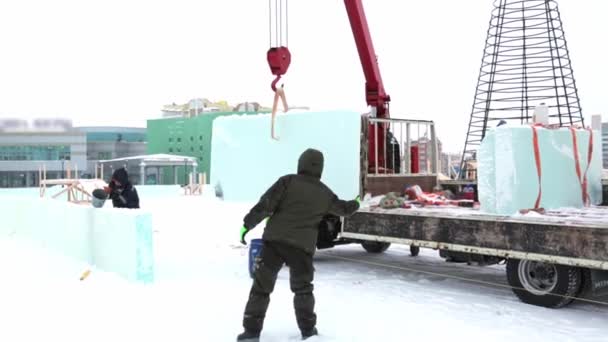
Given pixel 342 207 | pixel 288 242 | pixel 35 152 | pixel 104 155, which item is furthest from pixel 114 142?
pixel 288 242

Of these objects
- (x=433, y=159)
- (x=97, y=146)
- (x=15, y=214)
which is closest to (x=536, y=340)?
(x=433, y=159)

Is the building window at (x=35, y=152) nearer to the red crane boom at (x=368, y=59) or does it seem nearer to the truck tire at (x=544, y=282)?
the red crane boom at (x=368, y=59)

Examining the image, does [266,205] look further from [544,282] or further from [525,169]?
[525,169]

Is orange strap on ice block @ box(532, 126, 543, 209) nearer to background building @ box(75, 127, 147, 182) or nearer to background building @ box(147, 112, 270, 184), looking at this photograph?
background building @ box(147, 112, 270, 184)

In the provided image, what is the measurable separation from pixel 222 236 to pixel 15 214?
195 inches

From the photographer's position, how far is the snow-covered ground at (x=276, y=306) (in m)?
5.62

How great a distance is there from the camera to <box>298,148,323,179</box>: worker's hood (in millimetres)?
5309

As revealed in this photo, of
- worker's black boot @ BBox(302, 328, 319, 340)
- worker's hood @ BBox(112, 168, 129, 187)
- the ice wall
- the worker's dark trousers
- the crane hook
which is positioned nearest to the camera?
the worker's dark trousers

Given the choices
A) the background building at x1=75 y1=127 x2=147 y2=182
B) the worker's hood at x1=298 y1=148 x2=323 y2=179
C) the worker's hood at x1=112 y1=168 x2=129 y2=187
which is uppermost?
the background building at x1=75 y1=127 x2=147 y2=182

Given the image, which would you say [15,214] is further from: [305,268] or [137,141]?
[137,141]

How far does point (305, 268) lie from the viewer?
5.17 m

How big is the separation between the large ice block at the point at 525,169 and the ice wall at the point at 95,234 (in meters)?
4.30

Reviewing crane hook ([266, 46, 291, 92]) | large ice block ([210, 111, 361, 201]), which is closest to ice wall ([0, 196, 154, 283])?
large ice block ([210, 111, 361, 201])

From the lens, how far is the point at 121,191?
31.1 ft
